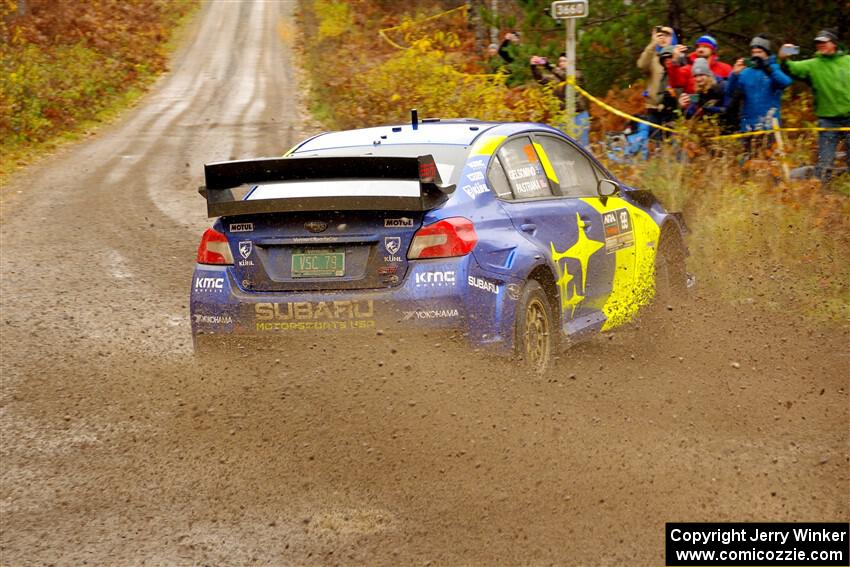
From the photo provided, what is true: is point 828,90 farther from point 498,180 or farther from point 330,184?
point 330,184

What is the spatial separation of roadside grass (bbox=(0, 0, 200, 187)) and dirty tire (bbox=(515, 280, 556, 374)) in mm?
14800

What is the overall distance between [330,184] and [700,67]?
7653 millimetres

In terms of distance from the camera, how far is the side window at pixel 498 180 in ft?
20.7

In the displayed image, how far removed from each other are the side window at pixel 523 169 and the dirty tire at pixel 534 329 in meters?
0.65

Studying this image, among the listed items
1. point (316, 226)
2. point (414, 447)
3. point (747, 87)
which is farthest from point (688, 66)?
point (414, 447)

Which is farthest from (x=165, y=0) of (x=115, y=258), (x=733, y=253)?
(x=733, y=253)

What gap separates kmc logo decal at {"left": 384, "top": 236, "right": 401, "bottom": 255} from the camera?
573 centimetres

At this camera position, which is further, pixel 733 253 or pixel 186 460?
pixel 733 253

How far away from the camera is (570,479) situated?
196 inches

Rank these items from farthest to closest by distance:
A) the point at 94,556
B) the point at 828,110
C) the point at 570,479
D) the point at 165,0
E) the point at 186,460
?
the point at 165,0
the point at 828,110
the point at 186,460
the point at 570,479
the point at 94,556

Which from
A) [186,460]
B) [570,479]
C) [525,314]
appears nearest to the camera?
[570,479]

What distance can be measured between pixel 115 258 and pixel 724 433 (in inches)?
332

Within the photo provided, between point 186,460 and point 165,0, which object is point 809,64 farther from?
point 165,0

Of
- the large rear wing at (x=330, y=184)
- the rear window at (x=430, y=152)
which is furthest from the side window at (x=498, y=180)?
the large rear wing at (x=330, y=184)
